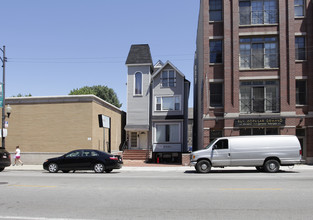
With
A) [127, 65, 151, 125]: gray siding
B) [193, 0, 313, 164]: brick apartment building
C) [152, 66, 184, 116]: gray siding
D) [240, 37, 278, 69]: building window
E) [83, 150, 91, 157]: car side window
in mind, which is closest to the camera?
[83, 150, 91, 157]: car side window

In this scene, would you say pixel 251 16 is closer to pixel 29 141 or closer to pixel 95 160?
pixel 95 160

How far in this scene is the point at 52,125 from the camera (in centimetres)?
2528

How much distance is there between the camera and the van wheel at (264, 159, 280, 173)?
17016 mm

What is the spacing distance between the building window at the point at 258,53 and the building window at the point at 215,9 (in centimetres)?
278

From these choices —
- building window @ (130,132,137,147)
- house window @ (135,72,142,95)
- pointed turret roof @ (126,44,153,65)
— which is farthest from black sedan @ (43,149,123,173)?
pointed turret roof @ (126,44,153,65)

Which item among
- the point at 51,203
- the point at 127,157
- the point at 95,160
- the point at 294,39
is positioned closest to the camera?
the point at 51,203

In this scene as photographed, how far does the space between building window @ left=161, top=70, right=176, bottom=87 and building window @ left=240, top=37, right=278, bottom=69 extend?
28.8 feet

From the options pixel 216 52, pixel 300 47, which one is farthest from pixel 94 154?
pixel 300 47

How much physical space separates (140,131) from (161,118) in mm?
2754

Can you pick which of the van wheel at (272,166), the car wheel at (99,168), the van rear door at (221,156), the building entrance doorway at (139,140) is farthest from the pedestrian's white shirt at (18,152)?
the van wheel at (272,166)

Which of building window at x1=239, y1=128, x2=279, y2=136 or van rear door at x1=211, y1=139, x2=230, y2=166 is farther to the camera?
building window at x1=239, y1=128, x2=279, y2=136

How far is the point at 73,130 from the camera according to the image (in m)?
24.9

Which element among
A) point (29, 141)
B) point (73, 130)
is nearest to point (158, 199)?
point (73, 130)

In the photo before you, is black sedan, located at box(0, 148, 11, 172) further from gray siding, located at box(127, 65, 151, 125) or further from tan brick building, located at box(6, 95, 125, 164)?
gray siding, located at box(127, 65, 151, 125)
